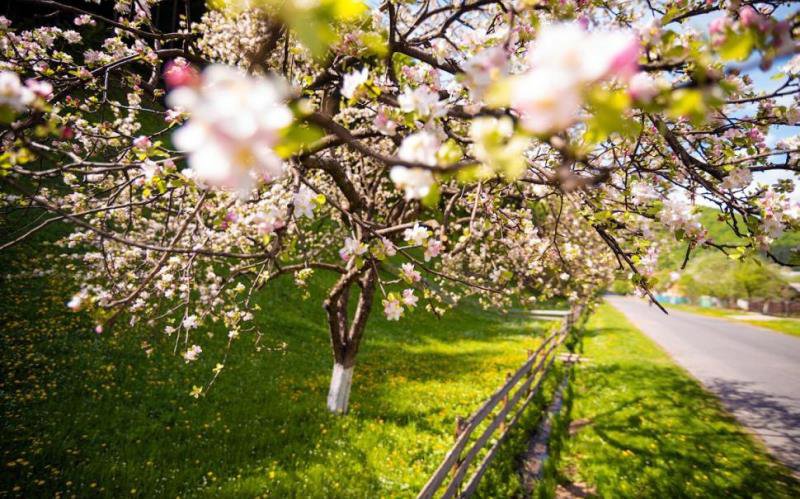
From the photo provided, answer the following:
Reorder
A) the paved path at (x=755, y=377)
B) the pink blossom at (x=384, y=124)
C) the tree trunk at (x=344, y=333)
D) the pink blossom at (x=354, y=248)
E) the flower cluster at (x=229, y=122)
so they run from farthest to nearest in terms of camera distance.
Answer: the paved path at (x=755, y=377)
the tree trunk at (x=344, y=333)
the pink blossom at (x=354, y=248)
the pink blossom at (x=384, y=124)
the flower cluster at (x=229, y=122)

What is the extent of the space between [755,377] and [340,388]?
38.3ft

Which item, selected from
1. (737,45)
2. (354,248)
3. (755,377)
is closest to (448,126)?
(354,248)

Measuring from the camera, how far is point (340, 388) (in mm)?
6371

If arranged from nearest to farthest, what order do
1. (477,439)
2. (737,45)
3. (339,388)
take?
1. (737,45)
2. (477,439)
3. (339,388)

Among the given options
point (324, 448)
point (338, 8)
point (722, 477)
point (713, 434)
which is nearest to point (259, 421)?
point (324, 448)

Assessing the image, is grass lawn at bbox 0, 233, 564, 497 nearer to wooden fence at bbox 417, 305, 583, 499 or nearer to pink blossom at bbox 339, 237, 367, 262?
wooden fence at bbox 417, 305, 583, 499

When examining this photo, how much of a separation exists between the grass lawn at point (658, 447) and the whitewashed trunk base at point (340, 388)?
10.9 feet

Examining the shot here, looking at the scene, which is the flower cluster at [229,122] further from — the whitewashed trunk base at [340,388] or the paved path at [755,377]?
the paved path at [755,377]

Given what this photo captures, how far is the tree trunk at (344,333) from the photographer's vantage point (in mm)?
5648

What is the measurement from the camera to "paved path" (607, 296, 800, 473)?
6.70m

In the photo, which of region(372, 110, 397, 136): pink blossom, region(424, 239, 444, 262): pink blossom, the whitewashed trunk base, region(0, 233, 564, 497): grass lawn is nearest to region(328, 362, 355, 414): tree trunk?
the whitewashed trunk base

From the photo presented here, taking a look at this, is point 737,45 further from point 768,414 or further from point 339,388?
point 768,414

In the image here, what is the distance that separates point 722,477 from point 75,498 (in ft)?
25.9

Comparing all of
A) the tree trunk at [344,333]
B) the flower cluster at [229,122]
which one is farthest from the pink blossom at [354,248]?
the tree trunk at [344,333]
